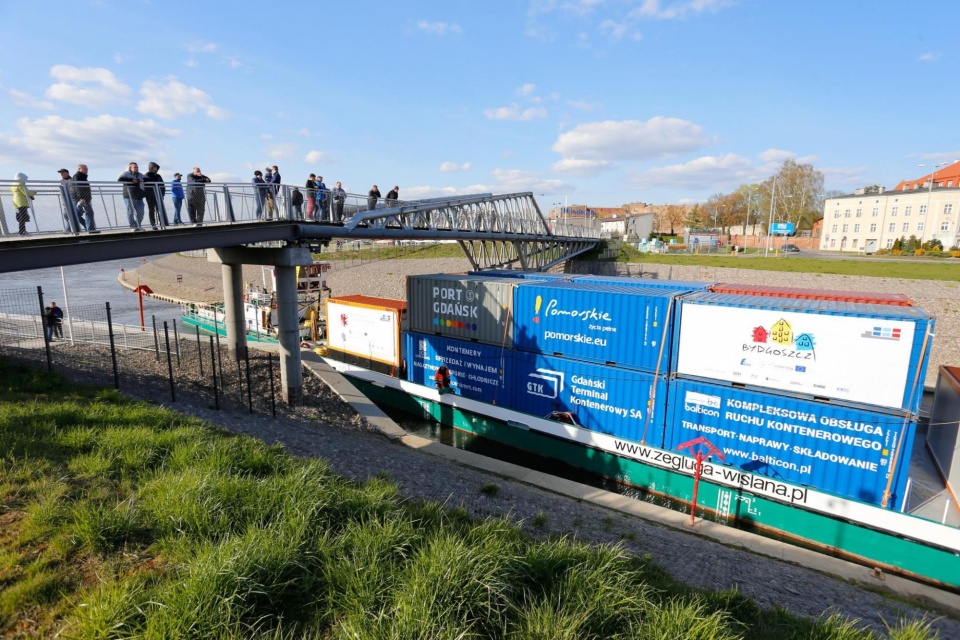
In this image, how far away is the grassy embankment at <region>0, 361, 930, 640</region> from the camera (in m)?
3.45

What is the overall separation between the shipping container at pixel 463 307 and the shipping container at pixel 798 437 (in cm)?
593

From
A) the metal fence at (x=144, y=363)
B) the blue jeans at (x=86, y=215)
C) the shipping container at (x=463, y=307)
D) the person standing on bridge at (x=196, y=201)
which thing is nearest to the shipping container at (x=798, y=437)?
the shipping container at (x=463, y=307)

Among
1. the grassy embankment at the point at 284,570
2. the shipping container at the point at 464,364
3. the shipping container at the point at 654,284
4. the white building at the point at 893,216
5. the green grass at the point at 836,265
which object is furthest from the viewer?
the white building at the point at 893,216

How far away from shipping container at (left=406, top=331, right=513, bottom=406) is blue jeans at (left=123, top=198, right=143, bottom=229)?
9683 millimetres

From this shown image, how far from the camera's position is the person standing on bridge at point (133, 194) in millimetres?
11519

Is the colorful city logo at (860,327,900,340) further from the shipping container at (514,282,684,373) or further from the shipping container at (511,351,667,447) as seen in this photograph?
the shipping container at (511,351,667,447)

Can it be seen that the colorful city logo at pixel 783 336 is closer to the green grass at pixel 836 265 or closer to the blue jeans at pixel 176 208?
the blue jeans at pixel 176 208

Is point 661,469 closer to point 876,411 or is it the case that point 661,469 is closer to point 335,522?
point 876,411

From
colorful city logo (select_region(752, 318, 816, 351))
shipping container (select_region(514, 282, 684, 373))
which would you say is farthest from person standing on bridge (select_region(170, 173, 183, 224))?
colorful city logo (select_region(752, 318, 816, 351))

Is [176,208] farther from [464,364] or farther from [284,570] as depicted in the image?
[284,570]

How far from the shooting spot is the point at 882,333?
993 centimetres

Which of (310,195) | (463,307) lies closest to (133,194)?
(310,195)

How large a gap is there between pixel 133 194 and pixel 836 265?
165 ft

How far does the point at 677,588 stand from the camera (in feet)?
17.0
